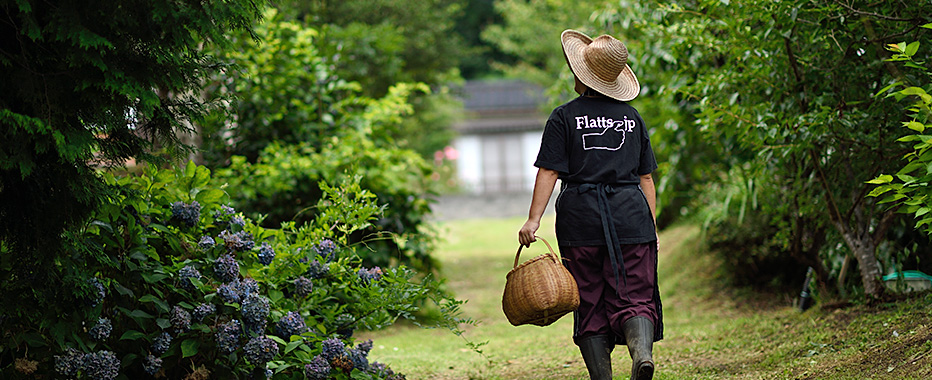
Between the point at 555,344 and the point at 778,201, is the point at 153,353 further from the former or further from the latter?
the point at 778,201

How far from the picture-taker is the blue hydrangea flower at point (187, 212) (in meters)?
3.44

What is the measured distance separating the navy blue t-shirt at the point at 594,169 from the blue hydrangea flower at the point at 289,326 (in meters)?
1.16

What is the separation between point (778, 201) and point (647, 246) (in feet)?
9.32

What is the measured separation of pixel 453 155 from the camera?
24.2 meters

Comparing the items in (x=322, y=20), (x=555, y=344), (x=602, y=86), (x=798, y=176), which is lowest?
(x=555, y=344)

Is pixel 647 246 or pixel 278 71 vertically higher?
pixel 278 71

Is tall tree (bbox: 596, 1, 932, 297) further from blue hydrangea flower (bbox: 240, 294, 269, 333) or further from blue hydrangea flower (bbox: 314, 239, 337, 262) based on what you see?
blue hydrangea flower (bbox: 240, 294, 269, 333)

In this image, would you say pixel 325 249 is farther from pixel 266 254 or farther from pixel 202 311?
pixel 202 311

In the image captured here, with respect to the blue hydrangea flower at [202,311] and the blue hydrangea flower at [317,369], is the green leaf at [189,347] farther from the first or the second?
the blue hydrangea flower at [317,369]

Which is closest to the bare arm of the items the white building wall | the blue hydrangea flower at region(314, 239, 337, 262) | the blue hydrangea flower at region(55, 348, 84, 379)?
the blue hydrangea flower at region(314, 239, 337, 262)

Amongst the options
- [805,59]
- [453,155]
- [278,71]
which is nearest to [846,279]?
[805,59]

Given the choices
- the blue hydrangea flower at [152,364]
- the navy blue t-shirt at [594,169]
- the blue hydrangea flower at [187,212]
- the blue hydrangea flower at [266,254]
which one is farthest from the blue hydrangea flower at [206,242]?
the navy blue t-shirt at [594,169]

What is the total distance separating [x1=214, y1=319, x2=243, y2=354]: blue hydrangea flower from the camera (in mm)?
3139

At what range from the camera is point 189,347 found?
10.3 feet
